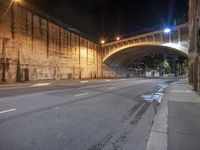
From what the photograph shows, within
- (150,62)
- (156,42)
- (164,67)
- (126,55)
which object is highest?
(156,42)

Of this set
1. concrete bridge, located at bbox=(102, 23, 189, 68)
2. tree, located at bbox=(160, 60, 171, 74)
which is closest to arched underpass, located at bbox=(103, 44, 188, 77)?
concrete bridge, located at bbox=(102, 23, 189, 68)

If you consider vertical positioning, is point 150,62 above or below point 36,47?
above

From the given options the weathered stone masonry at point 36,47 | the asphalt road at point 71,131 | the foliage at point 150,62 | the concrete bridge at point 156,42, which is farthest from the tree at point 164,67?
the asphalt road at point 71,131

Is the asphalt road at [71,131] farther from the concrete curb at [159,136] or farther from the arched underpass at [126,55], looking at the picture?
the arched underpass at [126,55]

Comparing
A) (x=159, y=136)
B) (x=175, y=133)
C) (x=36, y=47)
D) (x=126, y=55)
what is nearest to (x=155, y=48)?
(x=126, y=55)

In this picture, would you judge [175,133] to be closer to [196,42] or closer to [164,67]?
[196,42]

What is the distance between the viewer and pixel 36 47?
37375 mm

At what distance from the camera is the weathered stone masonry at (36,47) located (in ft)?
104

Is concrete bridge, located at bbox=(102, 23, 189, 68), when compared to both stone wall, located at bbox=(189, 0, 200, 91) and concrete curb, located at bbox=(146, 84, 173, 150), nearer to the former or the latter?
stone wall, located at bbox=(189, 0, 200, 91)

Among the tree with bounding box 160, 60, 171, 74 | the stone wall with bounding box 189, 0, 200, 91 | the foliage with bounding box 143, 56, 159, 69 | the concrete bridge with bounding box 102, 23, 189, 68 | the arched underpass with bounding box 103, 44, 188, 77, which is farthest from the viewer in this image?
the tree with bounding box 160, 60, 171, 74

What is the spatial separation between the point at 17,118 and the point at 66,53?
4159 centimetres

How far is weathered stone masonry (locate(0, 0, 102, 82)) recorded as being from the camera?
3173 centimetres

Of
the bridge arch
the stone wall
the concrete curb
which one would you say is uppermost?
the bridge arch

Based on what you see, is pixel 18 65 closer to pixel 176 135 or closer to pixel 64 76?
pixel 64 76
